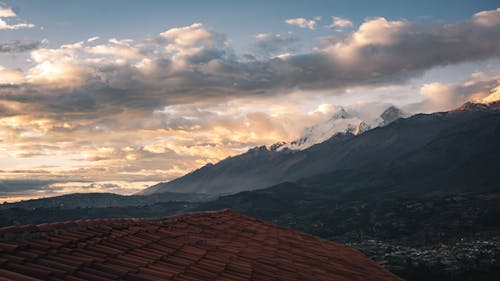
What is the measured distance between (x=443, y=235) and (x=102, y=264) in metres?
188

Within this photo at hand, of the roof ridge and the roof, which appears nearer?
the roof

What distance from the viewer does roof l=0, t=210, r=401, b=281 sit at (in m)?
7.14

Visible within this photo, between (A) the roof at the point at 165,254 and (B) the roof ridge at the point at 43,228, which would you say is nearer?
(A) the roof at the point at 165,254

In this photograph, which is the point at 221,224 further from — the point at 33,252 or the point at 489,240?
the point at 489,240

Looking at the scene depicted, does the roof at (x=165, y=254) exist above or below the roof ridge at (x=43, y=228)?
below

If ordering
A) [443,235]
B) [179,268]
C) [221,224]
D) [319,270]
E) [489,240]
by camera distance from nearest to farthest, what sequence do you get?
[179,268] < [319,270] < [221,224] < [489,240] < [443,235]

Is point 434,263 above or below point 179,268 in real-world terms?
below

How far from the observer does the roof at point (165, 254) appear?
7.14 m

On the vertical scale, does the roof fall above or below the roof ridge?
below

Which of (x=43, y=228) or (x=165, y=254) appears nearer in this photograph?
(x=43, y=228)

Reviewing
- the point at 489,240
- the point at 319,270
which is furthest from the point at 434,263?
the point at 319,270

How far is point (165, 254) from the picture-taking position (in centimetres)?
991

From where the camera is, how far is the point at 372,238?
190 m

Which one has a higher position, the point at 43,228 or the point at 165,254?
the point at 43,228
